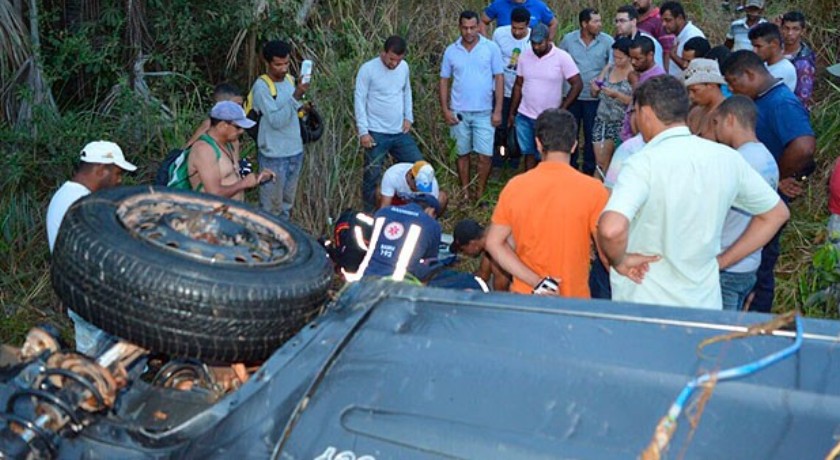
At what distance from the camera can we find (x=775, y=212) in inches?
185

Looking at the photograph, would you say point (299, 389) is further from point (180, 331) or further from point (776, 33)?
point (776, 33)

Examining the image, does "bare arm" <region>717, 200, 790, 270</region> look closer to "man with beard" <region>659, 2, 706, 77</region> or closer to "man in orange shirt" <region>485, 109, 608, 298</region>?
"man in orange shirt" <region>485, 109, 608, 298</region>

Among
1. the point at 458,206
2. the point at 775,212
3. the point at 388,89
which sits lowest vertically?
the point at 458,206

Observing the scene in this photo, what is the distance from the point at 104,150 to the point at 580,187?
2414mm

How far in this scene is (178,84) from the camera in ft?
34.0

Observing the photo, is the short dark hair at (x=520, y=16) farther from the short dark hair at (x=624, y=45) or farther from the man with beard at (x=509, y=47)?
the short dark hair at (x=624, y=45)

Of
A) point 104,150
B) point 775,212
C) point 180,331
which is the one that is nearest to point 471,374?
point 180,331

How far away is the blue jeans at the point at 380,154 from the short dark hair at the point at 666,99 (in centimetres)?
492

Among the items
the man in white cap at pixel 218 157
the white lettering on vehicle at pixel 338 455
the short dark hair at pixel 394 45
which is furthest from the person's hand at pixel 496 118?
the white lettering on vehicle at pixel 338 455

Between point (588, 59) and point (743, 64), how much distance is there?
321 centimetres

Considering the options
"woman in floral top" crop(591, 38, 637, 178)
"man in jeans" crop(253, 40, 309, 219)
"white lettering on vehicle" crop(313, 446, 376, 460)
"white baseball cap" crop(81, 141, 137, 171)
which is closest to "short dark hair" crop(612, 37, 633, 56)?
"woman in floral top" crop(591, 38, 637, 178)

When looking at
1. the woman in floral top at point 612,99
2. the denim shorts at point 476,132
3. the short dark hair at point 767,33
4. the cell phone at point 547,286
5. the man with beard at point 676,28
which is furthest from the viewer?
the denim shorts at point 476,132

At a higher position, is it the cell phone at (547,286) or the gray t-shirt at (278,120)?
the cell phone at (547,286)

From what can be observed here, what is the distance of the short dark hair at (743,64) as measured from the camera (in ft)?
21.5
